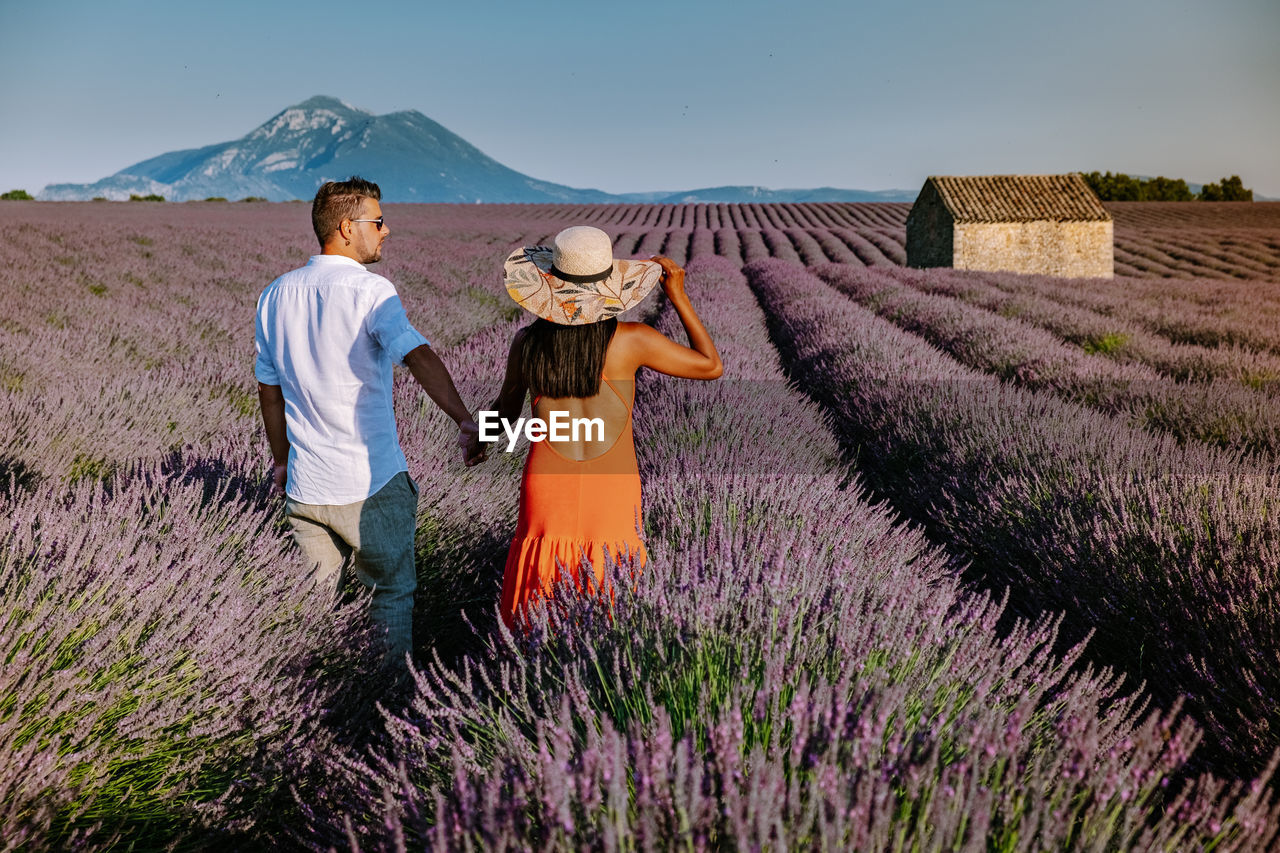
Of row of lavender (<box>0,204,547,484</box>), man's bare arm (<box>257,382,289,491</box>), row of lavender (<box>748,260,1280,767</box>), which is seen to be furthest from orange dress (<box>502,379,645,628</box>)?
row of lavender (<box>748,260,1280,767</box>)

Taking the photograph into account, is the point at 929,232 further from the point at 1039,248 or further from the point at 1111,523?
the point at 1111,523

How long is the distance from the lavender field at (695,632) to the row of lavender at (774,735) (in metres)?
0.01

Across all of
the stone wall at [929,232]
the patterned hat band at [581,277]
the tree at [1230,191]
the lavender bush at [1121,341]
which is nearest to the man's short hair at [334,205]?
the patterned hat band at [581,277]

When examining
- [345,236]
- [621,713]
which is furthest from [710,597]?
[345,236]

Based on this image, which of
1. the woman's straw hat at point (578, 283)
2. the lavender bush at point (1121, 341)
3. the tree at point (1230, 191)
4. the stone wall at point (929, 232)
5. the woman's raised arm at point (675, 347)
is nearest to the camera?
the woman's straw hat at point (578, 283)

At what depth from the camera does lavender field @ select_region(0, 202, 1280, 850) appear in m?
1.01

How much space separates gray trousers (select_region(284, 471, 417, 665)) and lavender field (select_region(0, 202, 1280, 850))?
96 mm

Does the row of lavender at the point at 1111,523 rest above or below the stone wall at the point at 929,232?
below

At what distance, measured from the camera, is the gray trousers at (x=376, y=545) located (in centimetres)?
209

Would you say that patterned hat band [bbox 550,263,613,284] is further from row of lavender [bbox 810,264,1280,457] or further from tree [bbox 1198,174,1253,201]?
tree [bbox 1198,174,1253,201]

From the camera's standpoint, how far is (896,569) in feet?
6.93

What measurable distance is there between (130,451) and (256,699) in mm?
2121

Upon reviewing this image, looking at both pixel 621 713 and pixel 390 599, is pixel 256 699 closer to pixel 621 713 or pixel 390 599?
pixel 390 599

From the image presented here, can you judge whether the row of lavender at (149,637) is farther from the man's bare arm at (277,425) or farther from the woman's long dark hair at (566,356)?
the woman's long dark hair at (566,356)
